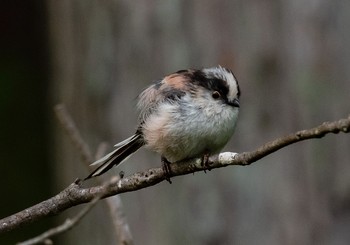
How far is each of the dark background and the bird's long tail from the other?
70 cm

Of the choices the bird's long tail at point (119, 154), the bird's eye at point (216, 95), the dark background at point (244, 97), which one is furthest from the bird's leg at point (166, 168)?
the dark background at point (244, 97)

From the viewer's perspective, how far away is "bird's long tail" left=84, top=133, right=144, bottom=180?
3.29 meters

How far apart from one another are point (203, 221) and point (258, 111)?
656mm

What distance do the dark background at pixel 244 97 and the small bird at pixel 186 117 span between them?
27.2 inches

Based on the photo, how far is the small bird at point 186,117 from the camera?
3.30 meters

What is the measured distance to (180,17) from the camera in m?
4.35

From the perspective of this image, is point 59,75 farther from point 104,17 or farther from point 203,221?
point 203,221

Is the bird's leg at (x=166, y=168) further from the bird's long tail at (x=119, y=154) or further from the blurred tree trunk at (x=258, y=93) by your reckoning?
the blurred tree trunk at (x=258, y=93)

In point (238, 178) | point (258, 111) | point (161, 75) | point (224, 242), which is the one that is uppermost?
point (161, 75)

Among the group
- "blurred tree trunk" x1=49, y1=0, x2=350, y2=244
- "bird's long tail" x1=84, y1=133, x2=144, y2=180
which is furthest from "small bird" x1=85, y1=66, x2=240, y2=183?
"blurred tree trunk" x1=49, y1=0, x2=350, y2=244

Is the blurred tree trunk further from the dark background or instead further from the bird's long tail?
the bird's long tail

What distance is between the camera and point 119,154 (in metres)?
3.60

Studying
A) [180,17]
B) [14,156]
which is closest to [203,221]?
[180,17]

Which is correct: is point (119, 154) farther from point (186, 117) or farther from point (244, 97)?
point (244, 97)
